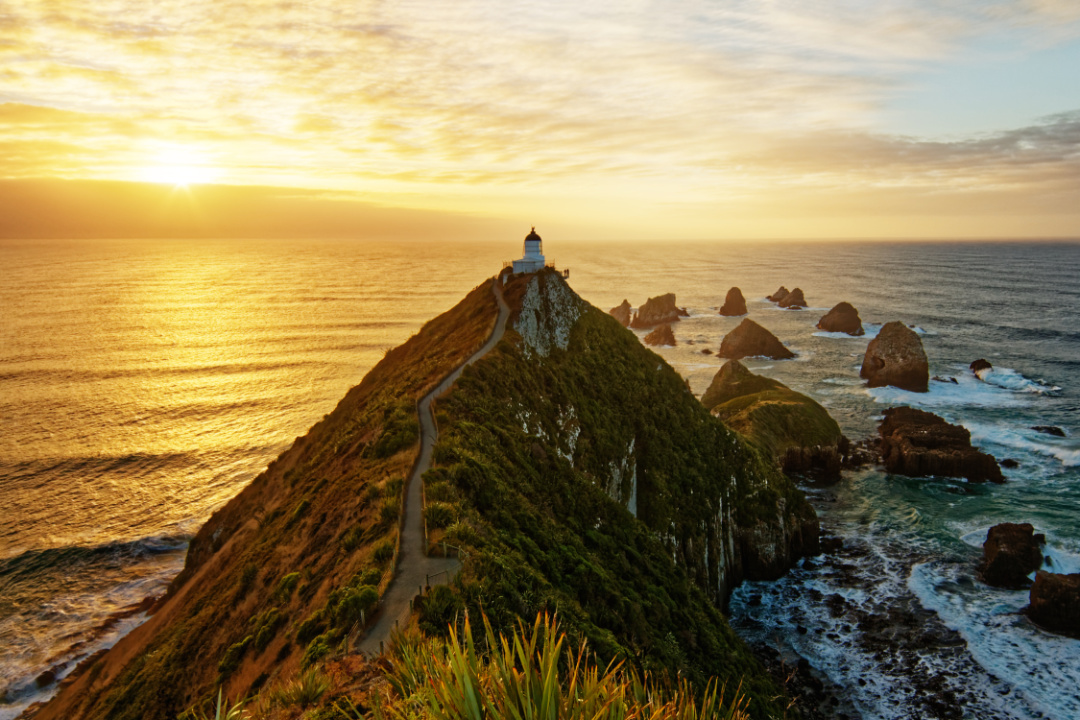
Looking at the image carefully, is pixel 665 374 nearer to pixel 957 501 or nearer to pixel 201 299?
pixel 957 501

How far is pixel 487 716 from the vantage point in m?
5.52

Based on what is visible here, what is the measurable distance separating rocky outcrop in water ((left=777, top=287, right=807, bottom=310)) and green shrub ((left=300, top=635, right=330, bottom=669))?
516 ft

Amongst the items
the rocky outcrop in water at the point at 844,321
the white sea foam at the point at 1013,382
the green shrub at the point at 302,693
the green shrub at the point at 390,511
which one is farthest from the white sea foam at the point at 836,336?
the green shrub at the point at 302,693

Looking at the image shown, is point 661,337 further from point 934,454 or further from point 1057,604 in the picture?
point 1057,604

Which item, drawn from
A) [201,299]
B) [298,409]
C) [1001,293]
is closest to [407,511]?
[298,409]

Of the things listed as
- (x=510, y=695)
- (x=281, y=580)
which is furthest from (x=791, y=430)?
(x=510, y=695)

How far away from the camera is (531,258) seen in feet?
162

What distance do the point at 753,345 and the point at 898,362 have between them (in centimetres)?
→ 2554

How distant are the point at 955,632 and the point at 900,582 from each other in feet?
16.5

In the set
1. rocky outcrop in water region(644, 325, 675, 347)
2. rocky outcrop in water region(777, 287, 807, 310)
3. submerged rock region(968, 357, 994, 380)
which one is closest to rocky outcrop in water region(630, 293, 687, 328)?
rocky outcrop in water region(644, 325, 675, 347)

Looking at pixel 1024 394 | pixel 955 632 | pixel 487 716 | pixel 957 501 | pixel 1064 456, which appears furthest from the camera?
pixel 1024 394

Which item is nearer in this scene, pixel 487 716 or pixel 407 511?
pixel 487 716

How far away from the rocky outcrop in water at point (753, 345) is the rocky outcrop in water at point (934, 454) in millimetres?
39848

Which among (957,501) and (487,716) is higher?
(487,716)
